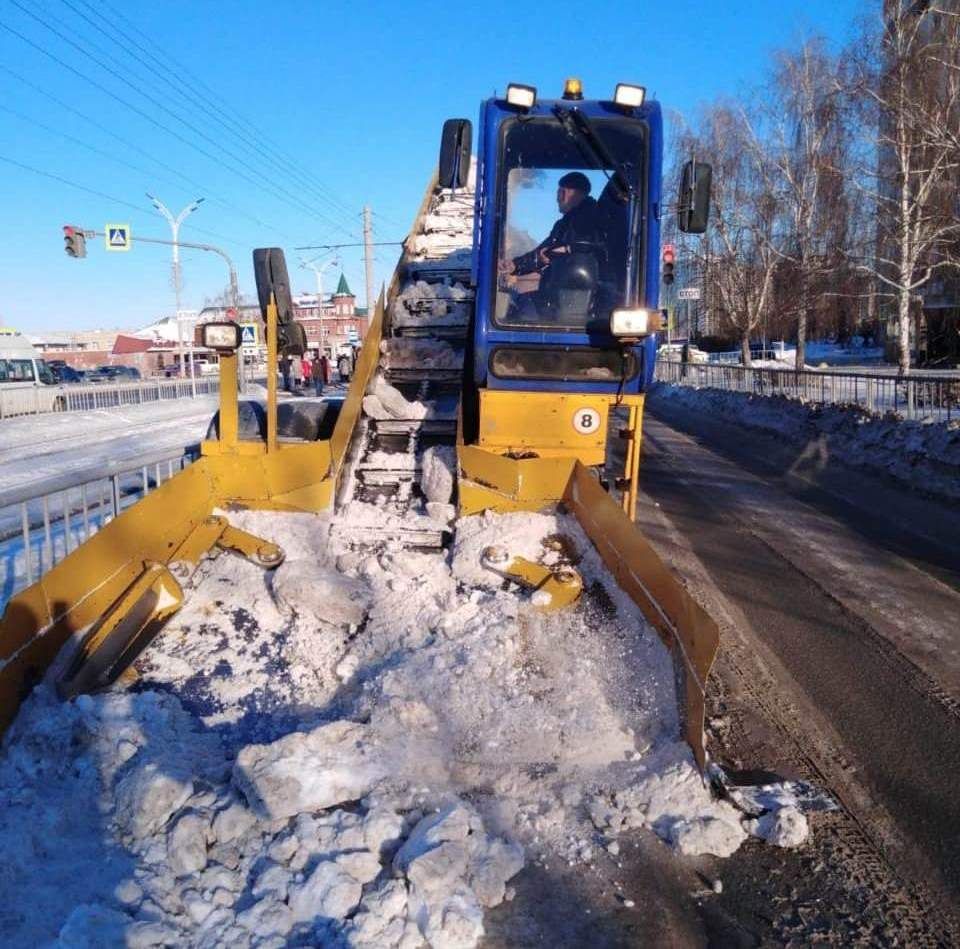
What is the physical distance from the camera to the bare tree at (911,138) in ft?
59.0

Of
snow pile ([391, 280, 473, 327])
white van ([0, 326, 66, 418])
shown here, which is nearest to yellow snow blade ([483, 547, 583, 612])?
snow pile ([391, 280, 473, 327])

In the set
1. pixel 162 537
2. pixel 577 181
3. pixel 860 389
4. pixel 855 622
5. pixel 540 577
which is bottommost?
pixel 855 622

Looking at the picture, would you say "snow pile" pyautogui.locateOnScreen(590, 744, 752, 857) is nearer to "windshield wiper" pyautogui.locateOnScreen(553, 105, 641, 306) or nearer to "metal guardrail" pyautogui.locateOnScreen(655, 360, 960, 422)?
"windshield wiper" pyautogui.locateOnScreen(553, 105, 641, 306)

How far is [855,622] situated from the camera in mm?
5949

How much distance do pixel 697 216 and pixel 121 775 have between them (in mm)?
4860

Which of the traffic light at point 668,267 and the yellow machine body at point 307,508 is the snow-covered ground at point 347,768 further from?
the traffic light at point 668,267

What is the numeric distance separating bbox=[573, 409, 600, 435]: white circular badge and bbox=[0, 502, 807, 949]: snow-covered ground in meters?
1.12

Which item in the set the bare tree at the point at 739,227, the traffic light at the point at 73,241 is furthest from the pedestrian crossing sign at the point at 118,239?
the bare tree at the point at 739,227

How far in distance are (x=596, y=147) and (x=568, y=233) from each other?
617 millimetres

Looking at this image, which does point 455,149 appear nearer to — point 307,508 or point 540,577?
point 307,508

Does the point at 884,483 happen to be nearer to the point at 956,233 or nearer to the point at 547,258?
the point at 547,258

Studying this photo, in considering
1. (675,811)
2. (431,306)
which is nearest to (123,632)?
(675,811)

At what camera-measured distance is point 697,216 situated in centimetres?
582

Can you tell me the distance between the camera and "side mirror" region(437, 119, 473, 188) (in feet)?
19.5
